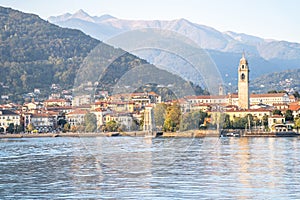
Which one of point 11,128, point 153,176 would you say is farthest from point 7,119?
point 153,176

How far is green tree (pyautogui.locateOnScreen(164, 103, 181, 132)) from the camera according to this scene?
28.0m

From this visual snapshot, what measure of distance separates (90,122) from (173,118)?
11.7m

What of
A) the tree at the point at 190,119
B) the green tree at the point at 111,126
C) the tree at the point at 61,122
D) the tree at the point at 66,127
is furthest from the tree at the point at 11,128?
the tree at the point at 190,119

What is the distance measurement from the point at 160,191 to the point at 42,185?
7.66 feet

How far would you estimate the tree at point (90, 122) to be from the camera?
38909 millimetres

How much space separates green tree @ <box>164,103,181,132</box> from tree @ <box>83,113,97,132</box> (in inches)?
343

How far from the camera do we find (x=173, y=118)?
29469mm

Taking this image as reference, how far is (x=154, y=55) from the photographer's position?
866 inches

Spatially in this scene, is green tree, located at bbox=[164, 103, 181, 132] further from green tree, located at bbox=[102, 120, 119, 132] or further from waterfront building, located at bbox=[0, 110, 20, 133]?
waterfront building, located at bbox=[0, 110, 20, 133]

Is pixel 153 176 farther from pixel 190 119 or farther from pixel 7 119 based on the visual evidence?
pixel 7 119

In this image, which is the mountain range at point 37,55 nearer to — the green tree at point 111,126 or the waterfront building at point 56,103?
the waterfront building at point 56,103

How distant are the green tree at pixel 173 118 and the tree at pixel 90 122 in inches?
343

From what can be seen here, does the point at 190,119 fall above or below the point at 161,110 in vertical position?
below

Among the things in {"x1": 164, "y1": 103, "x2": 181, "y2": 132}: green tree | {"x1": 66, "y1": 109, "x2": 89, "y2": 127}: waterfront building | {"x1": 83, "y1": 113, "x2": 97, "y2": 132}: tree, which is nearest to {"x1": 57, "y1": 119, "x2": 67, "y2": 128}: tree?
{"x1": 66, "y1": 109, "x2": 89, "y2": 127}: waterfront building
